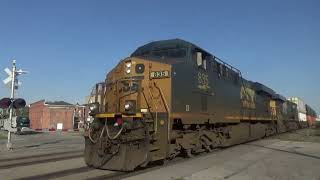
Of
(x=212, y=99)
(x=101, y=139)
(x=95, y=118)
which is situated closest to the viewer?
(x=101, y=139)

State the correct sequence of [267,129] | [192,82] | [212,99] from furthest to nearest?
[267,129], [212,99], [192,82]

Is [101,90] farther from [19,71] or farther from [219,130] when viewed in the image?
[19,71]

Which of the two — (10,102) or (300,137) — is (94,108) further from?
(300,137)

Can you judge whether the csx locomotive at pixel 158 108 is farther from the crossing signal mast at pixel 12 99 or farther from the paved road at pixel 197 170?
the crossing signal mast at pixel 12 99

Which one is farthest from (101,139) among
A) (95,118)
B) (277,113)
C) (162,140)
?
(277,113)

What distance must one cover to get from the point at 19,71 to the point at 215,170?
1278cm

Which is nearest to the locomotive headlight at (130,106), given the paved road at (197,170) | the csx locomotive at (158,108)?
the csx locomotive at (158,108)

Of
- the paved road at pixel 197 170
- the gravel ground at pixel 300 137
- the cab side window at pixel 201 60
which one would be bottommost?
the paved road at pixel 197 170

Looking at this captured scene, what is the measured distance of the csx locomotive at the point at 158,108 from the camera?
384 inches

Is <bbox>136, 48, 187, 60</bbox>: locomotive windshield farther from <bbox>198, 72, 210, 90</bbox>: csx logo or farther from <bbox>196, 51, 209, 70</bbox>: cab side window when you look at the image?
<bbox>198, 72, 210, 90</bbox>: csx logo

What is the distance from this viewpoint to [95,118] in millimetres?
10602

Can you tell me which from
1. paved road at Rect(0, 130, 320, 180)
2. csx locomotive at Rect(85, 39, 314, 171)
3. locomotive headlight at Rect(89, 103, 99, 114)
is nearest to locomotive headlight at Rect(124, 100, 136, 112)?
csx locomotive at Rect(85, 39, 314, 171)

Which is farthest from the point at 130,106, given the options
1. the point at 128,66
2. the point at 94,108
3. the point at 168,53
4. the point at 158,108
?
the point at 168,53

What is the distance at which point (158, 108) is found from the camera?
10953 mm
